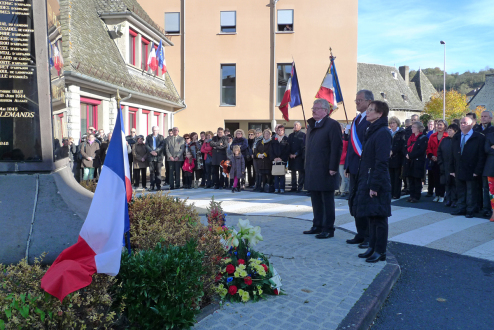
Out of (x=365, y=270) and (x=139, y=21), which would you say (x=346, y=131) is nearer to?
(x=365, y=270)

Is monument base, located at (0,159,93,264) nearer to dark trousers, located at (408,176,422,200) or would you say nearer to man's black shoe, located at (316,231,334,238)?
man's black shoe, located at (316,231,334,238)

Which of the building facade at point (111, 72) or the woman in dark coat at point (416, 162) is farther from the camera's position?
the building facade at point (111, 72)

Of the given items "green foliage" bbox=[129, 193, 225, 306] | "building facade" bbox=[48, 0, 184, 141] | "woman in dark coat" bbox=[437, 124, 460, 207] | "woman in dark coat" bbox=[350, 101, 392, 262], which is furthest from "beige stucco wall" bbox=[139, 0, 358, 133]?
"green foliage" bbox=[129, 193, 225, 306]

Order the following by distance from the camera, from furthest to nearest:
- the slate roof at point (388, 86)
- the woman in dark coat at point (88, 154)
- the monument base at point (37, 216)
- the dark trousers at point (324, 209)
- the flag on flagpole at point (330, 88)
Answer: the slate roof at point (388, 86)
the woman in dark coat at point (88, 154)
the flag on flagpole at point (330, 88)
the dark trousers at point (324, 209)
the monument base at point (37, 216)

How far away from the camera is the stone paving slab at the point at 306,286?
3590 mm

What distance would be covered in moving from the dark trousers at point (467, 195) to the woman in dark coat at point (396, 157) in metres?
2.12

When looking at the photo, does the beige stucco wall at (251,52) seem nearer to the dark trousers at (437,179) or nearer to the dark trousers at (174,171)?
the dark trousers at (174,171)

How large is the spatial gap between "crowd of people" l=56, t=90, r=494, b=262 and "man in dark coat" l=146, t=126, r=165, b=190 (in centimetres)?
3

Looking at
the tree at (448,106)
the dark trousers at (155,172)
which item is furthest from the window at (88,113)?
the tree at (448,106)

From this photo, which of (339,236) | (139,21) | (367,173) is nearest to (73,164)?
(139,21)

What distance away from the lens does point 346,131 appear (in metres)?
11.8

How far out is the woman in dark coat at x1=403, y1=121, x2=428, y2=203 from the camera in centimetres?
1102

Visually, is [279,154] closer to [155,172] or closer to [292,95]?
[292,95]

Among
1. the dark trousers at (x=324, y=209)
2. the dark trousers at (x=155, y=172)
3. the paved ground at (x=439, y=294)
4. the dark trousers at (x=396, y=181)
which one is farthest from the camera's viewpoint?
the dark trousers at (x=155, y=172)
